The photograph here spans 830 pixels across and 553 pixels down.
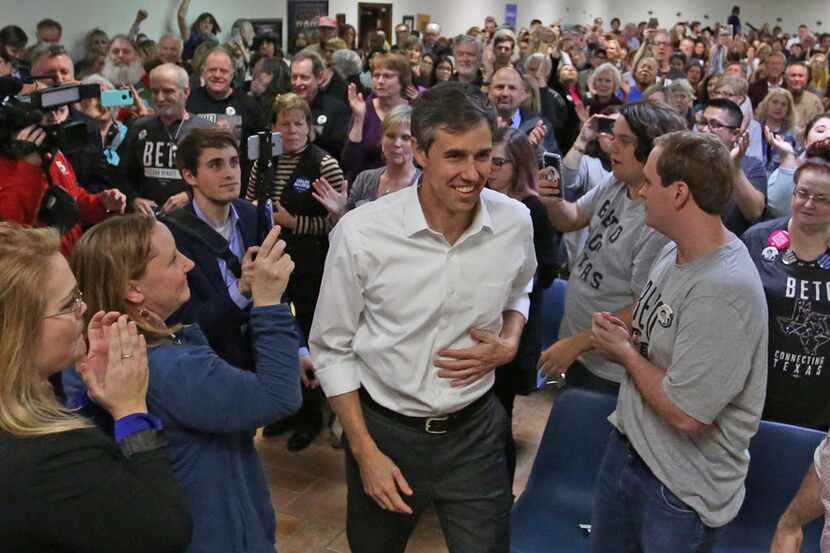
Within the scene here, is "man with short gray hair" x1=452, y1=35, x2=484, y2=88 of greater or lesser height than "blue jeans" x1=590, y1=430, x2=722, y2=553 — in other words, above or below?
above

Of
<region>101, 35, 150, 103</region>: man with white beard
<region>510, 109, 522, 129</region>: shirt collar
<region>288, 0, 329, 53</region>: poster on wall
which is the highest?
<region>288, 0, 329, 53</region>: poster on wall

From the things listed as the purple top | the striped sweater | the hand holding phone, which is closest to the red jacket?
the striped sweater

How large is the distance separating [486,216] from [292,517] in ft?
5.55

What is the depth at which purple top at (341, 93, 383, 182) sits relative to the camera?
14.8ft

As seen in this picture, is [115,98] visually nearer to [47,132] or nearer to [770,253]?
[47,132]

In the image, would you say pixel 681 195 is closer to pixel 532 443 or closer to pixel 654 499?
pixel 654 499

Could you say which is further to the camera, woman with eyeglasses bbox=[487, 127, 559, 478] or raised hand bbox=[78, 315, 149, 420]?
woman with eyeglasses bbox=[487, 127, 559, 478]

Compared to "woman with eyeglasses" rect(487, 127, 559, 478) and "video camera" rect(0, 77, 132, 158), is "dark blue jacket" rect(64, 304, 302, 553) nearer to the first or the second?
"woman with eyeglasses" rect(487, 127, 559, 478)

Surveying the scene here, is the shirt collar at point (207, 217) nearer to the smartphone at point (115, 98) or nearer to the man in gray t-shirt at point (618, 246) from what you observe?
the smartphone at point (115, 98)

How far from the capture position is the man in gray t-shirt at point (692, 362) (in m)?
1.70

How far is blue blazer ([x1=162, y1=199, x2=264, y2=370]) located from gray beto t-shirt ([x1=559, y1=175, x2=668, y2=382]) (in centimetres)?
112

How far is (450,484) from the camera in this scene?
197 centimetres

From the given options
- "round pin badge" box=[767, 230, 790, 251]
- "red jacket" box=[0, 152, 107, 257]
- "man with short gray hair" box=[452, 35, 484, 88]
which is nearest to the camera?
"round pin badge" box=[767, 230, 790, 251]

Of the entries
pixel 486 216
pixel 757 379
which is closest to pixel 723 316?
pixel 757 379
